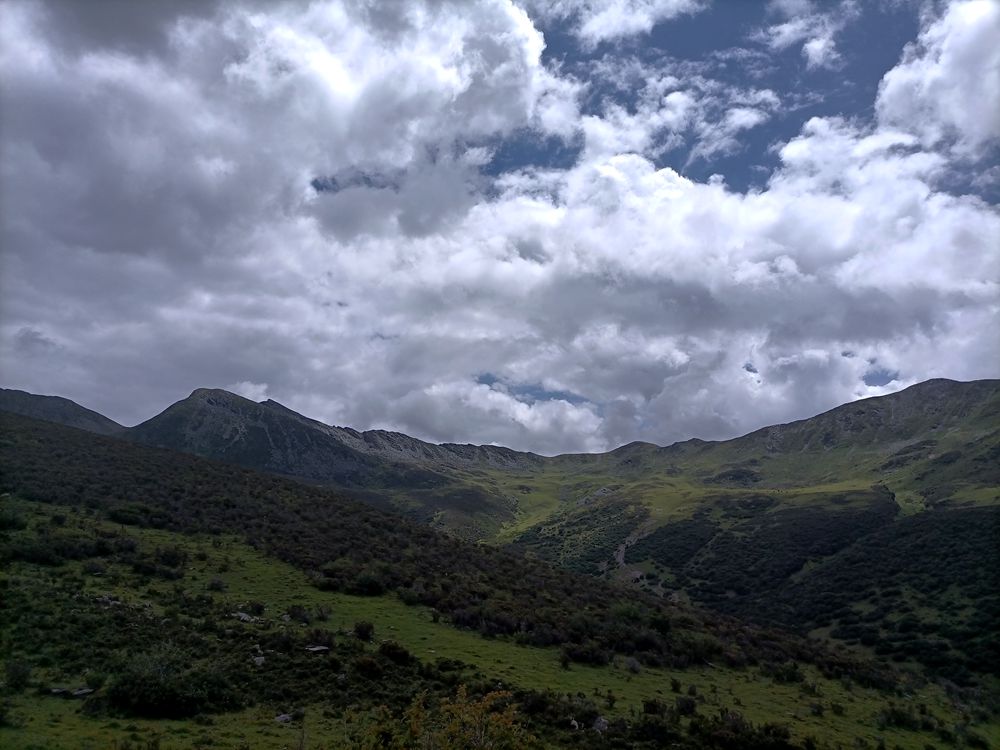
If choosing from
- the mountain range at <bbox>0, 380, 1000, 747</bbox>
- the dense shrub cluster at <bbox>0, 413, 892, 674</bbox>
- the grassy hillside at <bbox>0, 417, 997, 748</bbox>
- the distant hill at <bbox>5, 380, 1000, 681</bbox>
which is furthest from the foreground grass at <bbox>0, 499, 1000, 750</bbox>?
the distant hill at <bbox>5, 380, 1000, 681</bbox>

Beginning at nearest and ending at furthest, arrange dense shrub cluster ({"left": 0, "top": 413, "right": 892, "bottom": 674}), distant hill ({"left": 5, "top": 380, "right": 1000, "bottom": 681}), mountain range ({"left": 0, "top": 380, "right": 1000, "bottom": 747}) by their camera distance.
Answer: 1. mountain range ({"left": 0, "top": 380, "right": 1000, "bottom": 747})
2. dense shrub cluster ({"left": 0, "top": 413, "right": 892, "bottom": 674})
3. distant hill ({"left": 5, "top": 380, "right": 1000, "bottom": 681})

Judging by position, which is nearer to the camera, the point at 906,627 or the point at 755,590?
the point at 906,627

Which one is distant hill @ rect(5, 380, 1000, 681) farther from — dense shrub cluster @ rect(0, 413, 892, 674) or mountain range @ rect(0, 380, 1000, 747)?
dense shrub cluster @ rect(0, 413, 892, 674)

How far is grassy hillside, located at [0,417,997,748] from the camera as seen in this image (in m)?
20.8

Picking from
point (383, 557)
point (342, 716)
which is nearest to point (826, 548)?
point (383, 557)

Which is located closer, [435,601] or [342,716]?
[342,716]

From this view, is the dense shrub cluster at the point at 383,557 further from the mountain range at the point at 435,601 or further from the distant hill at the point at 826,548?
the distant hill at the point at 826,548

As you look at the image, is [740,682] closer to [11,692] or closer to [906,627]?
[11,692]

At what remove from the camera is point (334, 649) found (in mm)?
27766

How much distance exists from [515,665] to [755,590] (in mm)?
65863

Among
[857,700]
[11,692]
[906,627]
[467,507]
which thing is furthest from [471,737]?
[467,507]

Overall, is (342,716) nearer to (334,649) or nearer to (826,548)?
(334,649)

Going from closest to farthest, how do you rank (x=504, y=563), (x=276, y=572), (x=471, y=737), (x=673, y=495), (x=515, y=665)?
(x=471, y=737), (x=515, y=665), (x=276, y=572), (x=504, y=563), (x=673, y=495)

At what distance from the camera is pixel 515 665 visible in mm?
29750
